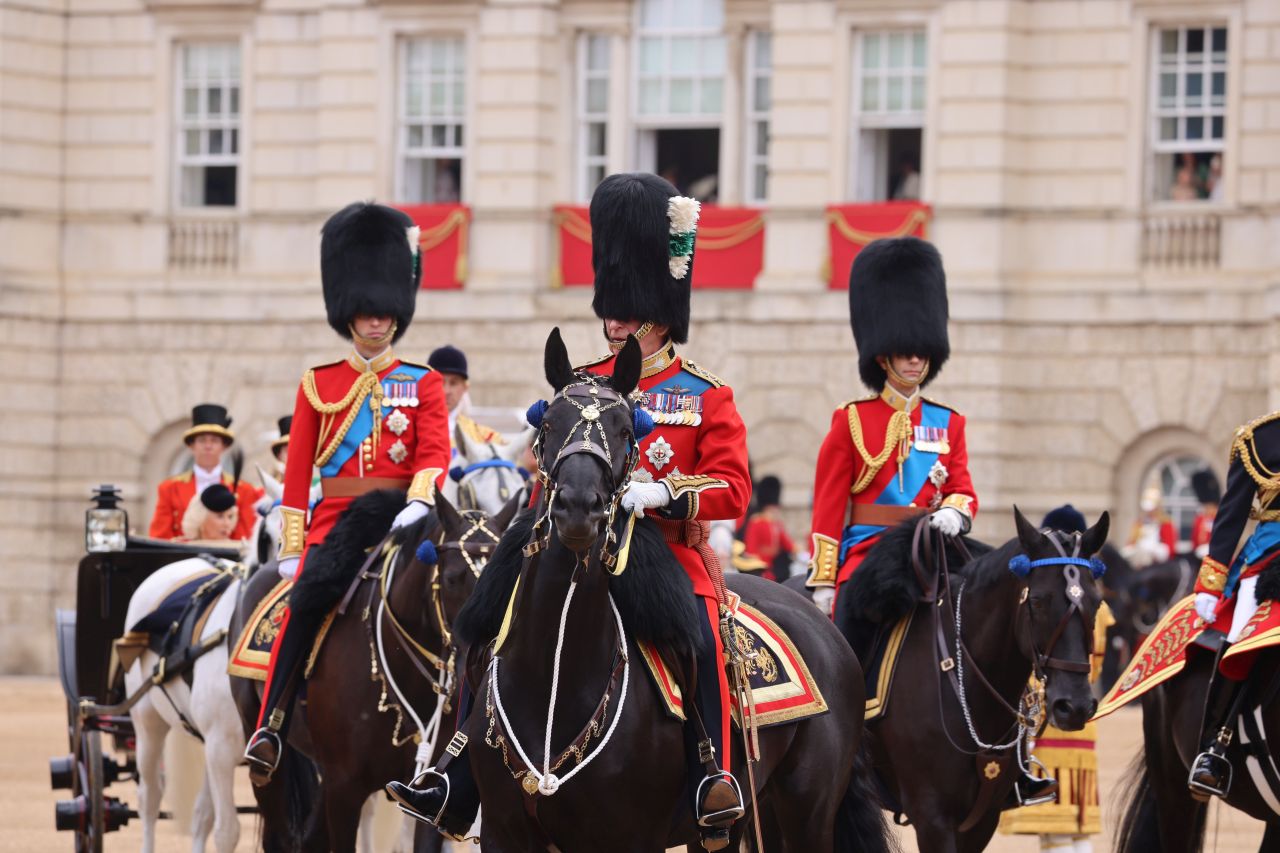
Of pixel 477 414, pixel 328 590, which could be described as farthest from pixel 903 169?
pixel 328 590

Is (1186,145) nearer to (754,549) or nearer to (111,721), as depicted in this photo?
(754,549)

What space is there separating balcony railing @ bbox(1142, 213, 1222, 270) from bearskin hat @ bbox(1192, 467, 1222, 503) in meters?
2.14

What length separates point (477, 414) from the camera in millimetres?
23453

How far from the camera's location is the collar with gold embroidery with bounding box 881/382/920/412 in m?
11.2

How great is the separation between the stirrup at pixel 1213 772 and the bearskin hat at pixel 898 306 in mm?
2333

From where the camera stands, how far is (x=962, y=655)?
34.3 feet

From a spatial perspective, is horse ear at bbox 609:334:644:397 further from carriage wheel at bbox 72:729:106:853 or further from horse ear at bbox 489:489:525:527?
carriage wheel at bbox 72:729:106:853

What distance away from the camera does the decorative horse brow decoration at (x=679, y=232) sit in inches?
330

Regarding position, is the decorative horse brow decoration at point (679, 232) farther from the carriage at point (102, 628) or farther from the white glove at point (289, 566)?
the carriage at point (102, 628)

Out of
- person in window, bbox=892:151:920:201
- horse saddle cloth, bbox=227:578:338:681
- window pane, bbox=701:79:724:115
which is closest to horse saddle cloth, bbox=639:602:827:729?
horse saddle cloth, bbox=227:578:338:681

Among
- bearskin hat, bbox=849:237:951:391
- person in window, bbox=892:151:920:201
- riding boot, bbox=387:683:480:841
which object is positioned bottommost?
riding boot, bbox=387:683:480:841

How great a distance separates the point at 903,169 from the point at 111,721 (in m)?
15.7

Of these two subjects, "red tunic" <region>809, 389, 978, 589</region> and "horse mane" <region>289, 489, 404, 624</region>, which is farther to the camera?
"red tunic" <region>809, 389, 978, 589</region>

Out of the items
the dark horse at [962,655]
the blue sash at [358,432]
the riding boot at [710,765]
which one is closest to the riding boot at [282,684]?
the blue sash at [358,432]
